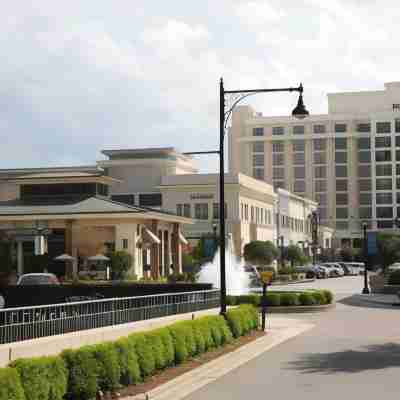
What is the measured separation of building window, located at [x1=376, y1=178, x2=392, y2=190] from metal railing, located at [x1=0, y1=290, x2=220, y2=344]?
12732 cm

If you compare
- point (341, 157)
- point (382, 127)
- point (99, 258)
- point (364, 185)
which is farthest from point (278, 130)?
point (99, 258)

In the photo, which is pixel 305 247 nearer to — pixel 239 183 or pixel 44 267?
pixel 239 183

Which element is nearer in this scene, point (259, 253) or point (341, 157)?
point (259, 253)

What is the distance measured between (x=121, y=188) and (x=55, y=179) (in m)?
28.5

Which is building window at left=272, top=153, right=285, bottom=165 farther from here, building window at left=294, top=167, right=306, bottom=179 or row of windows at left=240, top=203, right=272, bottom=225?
row of windows at left=240, top=203, right=272, bottom=225

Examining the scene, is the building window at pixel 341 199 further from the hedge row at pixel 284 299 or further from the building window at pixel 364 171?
the hedge row at pixel 284 299

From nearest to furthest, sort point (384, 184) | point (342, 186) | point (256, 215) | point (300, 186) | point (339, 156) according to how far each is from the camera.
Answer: point (256, 215)
point (384, 184)
point (339, 156)
point (300, 186)
point (342, 186)

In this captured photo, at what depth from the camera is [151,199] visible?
94.4 m

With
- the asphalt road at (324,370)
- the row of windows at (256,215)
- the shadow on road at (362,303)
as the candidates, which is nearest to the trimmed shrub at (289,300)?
the shadow on road at (362,303)

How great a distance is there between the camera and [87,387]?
13.5m

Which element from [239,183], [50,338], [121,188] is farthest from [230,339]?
[121,188]

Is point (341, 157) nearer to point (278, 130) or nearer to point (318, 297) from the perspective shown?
point (278, 130)

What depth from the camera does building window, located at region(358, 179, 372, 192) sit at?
498 feet

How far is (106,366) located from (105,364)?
4cm
